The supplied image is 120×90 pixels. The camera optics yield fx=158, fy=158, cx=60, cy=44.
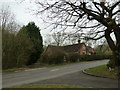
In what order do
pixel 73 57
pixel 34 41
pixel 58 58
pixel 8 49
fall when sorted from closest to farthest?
pixel 8 49 < pixel 34 41 < pixel 58 58 < pixel 73 57

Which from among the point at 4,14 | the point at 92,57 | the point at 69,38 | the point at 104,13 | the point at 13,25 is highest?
the point at 4,14

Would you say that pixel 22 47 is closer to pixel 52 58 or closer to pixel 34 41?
pixel 34 41

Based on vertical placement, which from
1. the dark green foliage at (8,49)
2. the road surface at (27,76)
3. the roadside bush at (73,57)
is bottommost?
the road surface at (27,76)

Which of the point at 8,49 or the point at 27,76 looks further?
the point at 8,49

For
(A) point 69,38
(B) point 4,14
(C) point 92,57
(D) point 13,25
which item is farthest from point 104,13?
(C) point 92,57

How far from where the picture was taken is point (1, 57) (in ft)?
73.1

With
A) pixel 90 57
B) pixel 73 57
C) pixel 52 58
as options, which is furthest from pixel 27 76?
pixel 90 57

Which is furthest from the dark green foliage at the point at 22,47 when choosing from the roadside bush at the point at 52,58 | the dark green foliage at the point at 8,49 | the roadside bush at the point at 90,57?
the roadside bush at the point at 90,57

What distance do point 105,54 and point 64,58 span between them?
78.5 ft

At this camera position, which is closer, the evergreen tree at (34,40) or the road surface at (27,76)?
the road surface at (27,76)

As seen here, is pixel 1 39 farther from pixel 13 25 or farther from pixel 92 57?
pixel 92 57

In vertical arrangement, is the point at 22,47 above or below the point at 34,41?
below

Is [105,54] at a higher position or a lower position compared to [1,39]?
lower

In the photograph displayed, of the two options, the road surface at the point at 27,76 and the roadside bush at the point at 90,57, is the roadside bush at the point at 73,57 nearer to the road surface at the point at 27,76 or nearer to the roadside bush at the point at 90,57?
the roadside bush at the point at 90,57
